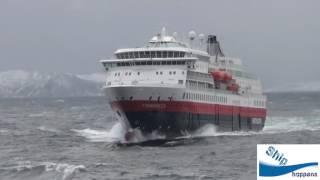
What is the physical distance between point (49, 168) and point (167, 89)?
22.8 m

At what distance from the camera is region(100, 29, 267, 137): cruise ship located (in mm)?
59875

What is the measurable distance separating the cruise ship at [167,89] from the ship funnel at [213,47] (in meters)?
8.48

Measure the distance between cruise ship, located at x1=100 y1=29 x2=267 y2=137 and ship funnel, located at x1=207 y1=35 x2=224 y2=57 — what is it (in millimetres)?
8477

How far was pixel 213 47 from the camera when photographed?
3258 inches

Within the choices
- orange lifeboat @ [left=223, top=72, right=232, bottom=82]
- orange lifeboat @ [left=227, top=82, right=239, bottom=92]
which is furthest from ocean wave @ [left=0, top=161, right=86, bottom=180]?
orange lifeboat @ [left=227, top=82, right=239, bottom=92]

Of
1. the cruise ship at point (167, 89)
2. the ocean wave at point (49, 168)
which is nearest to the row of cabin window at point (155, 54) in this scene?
the cruise ship at point (167, 89)

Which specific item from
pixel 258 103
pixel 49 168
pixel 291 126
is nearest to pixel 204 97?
pixel 258 103

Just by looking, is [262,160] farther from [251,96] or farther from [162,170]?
[251,96]

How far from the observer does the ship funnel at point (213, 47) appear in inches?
3236

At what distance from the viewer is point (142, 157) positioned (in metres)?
46.2

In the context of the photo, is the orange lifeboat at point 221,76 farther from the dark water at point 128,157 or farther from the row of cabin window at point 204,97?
the dark water at point 128,157

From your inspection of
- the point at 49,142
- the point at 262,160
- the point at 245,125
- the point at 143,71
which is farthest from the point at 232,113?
the point at 262,160

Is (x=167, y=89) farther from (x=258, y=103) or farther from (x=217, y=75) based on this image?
(x=258, y=103)

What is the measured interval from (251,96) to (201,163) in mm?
39819
